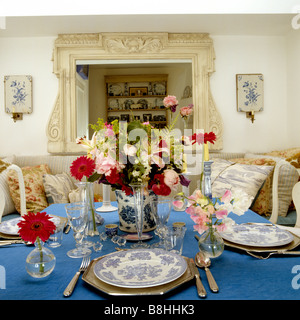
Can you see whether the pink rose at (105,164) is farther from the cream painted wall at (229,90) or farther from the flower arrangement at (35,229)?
the cream painted wall at (229,90)

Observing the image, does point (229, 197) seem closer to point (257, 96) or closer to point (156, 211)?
point (156, 211)

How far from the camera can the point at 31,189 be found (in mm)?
2650

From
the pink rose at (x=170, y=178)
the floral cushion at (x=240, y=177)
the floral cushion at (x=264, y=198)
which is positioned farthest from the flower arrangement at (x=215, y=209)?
the floral cushion at (x=264, y=198)

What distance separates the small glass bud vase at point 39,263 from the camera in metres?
0.75

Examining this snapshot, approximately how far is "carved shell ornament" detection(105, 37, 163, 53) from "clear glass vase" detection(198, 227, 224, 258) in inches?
115

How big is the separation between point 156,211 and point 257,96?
294cm

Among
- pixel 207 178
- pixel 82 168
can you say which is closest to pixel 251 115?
pixel 207 178

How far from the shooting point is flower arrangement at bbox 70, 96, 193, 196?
3.46 ft

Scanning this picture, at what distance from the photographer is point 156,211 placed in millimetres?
984

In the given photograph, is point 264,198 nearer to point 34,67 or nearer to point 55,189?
point 55,189

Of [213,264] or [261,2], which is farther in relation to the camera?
[261,2]

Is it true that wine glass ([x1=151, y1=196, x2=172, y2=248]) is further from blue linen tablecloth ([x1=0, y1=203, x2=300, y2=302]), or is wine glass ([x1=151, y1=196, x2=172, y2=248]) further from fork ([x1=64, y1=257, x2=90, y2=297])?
fork ([x1=64, y1=257, x2=90, y2=297])

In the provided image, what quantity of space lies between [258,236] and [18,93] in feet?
10.6
